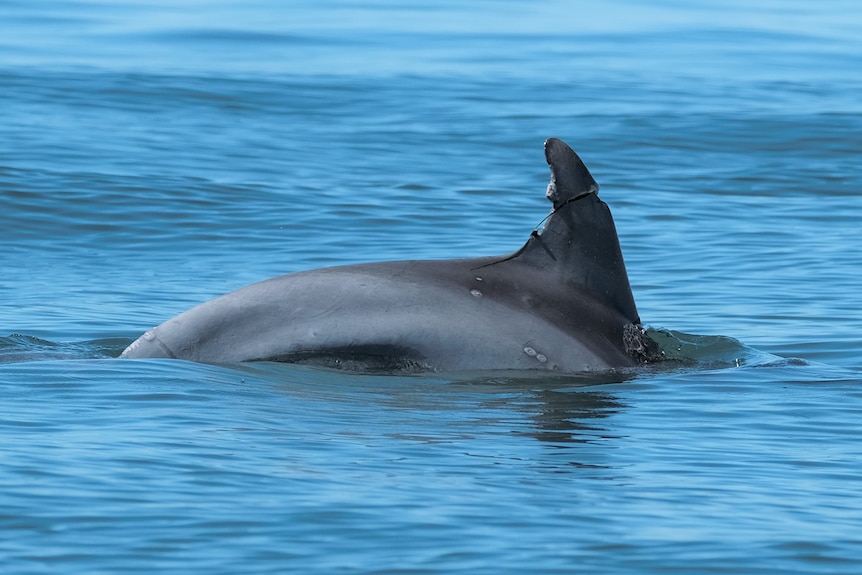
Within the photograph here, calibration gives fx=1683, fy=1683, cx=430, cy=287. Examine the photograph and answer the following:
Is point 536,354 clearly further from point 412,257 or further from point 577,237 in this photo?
point 412,257

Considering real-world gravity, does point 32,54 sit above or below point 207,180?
above

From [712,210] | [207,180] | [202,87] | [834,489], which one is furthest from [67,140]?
[834,489]

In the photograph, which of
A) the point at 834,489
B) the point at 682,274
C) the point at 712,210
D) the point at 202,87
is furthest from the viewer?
the point at 202,87

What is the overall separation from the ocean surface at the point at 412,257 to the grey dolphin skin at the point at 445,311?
0.59 feet

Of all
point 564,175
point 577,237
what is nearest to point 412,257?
point 577,237

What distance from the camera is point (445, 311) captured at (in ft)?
33.8

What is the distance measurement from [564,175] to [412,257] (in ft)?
26.4

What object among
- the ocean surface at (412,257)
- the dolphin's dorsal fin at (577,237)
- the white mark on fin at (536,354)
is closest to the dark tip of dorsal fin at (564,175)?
the dolphin's dorsal fin at (577,237)

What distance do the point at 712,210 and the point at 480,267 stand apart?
12107 millimetres

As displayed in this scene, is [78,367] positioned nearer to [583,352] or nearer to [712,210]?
[583,352]

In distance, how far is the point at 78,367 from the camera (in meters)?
10.8

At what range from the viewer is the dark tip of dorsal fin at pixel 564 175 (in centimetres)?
1031

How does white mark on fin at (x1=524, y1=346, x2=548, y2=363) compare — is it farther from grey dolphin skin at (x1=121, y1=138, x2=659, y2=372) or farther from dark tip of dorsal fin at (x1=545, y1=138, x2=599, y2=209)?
dark tip of dorsal fin at (x1=545, y1=138, x2=599, y2=209)

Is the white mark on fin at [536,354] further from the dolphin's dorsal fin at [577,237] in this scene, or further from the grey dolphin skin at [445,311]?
the dolphin's dorsal fin at [577,237]
